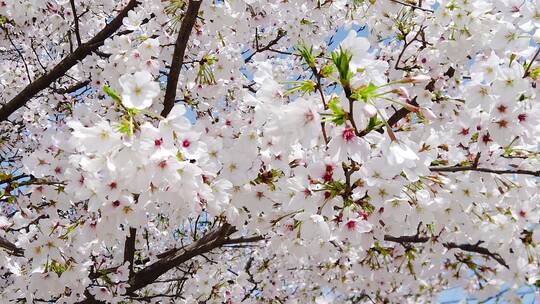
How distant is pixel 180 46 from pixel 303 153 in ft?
3.32

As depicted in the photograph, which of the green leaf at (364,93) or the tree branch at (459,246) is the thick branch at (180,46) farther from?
the tree branch at (459,246)

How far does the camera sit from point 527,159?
317cm

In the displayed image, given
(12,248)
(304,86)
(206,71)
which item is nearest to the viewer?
(304,86)

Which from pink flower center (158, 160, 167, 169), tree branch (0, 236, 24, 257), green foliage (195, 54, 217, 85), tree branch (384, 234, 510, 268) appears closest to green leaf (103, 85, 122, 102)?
pink flower center (158, 160, 167, 169)

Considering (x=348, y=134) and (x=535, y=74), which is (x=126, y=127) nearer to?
(x=348, y=134)

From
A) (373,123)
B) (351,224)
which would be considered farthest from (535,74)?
(351,224)

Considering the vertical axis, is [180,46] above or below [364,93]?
above

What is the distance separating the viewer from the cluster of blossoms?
2.06 metres

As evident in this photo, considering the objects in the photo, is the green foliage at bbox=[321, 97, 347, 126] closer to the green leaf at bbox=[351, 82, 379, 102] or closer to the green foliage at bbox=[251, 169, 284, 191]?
the green leaf at bbox=[351, 82, 379, 102]

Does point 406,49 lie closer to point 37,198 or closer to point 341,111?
point 341,111

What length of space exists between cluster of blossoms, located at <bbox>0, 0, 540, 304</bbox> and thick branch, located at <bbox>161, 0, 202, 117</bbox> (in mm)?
12

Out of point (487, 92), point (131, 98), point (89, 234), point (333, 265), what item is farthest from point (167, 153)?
point (333, 265)

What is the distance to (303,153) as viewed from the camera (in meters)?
2.83

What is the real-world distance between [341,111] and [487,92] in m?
1.22
